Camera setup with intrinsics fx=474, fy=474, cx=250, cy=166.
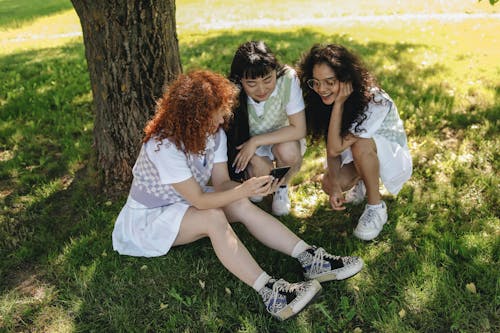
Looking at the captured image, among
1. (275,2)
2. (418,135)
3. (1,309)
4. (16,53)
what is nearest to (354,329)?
(1,309)

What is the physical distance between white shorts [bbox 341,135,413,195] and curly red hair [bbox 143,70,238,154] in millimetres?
1072

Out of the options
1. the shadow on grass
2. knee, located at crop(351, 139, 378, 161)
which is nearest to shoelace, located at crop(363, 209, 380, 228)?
knee, located at crop(351, 139, 378, 161)

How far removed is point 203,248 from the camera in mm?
3098

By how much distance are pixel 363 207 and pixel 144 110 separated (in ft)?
5.75

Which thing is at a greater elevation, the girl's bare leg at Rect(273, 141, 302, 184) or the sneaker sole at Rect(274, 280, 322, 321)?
the girl's bare leg at Rect(273, 141, 302, 184)

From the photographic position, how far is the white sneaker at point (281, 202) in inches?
135

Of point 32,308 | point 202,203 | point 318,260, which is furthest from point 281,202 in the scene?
→ point 32,308

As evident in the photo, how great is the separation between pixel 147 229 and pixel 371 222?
1.44 metres

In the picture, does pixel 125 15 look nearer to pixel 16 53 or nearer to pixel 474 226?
pixel 474 226

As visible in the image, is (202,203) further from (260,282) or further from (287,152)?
(287,152)

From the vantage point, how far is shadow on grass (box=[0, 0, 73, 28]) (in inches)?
524

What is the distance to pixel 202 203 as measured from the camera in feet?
8.81

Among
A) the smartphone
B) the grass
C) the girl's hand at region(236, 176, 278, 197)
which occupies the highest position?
the girl's hand at region(236, 176, 278, 197)

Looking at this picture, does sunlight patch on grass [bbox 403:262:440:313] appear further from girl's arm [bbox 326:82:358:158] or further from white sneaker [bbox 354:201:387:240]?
girl's arm [bbox 326:82:358:158]
